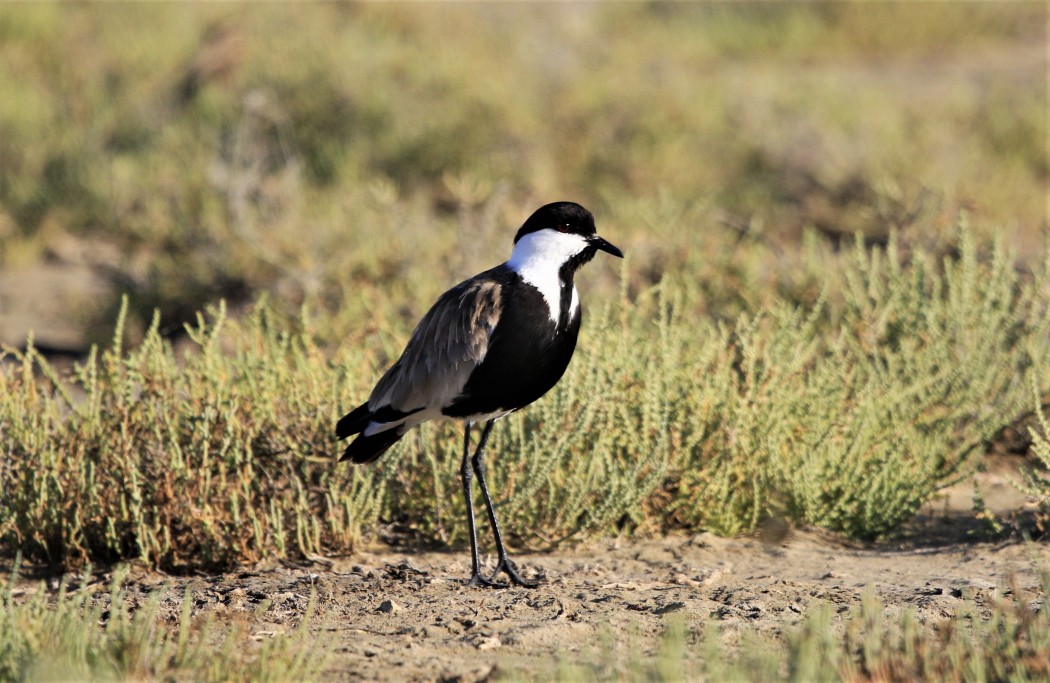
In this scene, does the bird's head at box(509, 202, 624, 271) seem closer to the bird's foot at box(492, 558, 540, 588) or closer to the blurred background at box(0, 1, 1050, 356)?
A: the bird's foot at box(492, 558, 540, 588)

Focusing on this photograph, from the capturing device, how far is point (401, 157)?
10.7m

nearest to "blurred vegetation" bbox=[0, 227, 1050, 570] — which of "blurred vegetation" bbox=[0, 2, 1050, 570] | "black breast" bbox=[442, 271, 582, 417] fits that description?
"blurred vegetation" bbox=[0, 2, 1050, 570]

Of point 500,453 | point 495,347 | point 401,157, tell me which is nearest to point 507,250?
point 500,453

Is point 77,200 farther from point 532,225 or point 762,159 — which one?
point 532,225

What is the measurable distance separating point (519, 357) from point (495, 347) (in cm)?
9

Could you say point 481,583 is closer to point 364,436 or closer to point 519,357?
point 364,436

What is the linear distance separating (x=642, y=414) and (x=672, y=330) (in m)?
0.46

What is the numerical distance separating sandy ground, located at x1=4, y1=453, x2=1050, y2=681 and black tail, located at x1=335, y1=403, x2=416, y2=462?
432 mm

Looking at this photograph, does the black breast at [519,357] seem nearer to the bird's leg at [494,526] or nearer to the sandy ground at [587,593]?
the bird's leg at [494,526]

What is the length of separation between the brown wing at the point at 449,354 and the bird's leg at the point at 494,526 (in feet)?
1.18

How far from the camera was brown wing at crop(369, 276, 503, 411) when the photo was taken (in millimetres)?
4242

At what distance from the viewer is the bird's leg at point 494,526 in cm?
437

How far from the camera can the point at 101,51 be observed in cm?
1291

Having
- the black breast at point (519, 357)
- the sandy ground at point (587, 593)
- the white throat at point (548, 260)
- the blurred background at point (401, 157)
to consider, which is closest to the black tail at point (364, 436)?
the black breast at point (519, 357)
